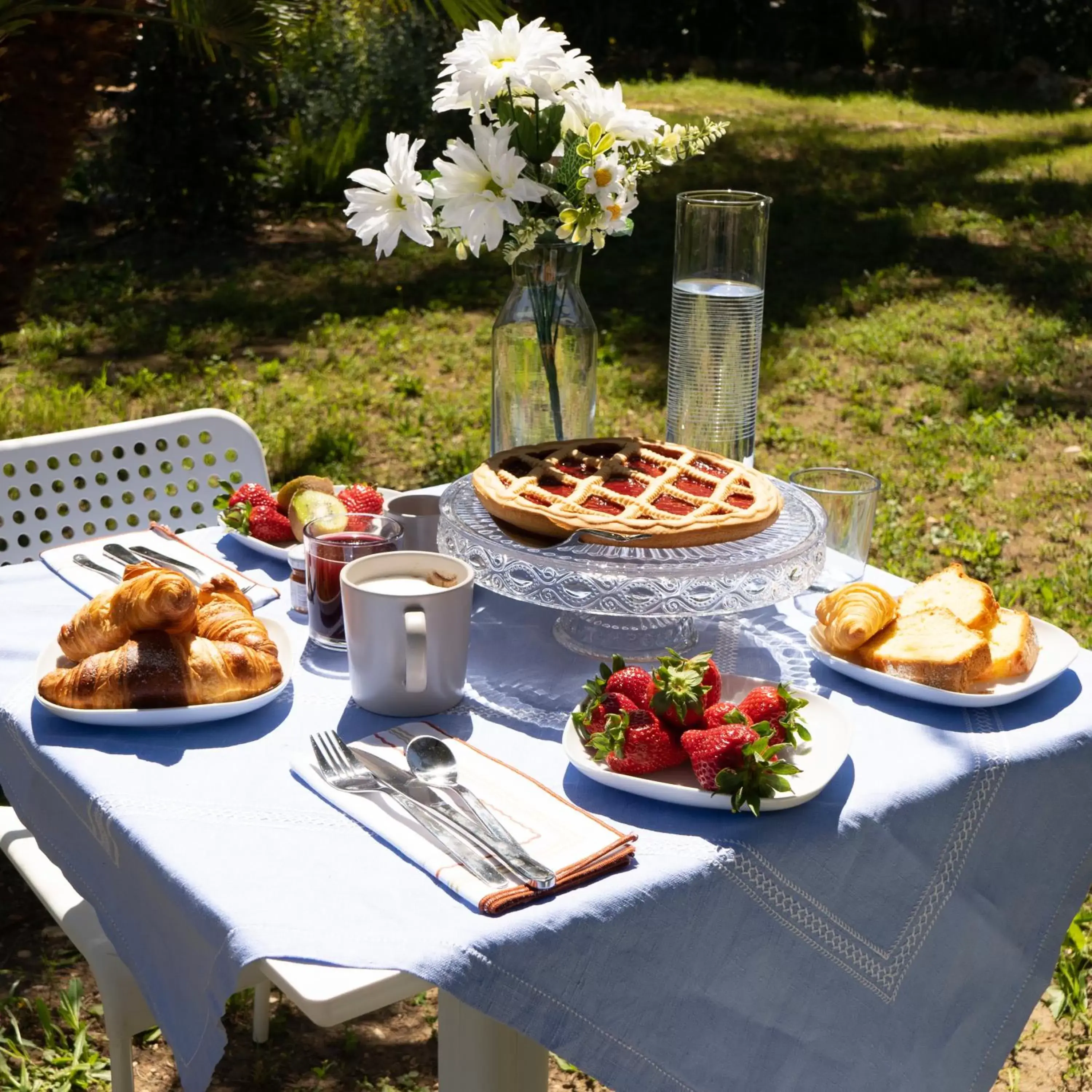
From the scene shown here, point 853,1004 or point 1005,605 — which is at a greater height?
point 853,1004

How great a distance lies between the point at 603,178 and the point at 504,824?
0.83 metres

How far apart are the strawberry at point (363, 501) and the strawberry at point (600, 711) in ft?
2.10

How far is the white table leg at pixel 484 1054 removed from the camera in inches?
54.5

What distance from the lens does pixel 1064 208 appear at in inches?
347

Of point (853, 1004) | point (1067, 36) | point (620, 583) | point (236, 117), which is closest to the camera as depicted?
point (853, 1004)

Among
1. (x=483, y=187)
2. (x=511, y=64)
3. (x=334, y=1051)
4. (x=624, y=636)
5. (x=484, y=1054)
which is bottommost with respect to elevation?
(x=334, y=1051)

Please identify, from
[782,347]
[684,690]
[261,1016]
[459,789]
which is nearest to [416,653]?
[459,789]

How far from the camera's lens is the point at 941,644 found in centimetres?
158

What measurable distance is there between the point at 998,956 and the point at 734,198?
1.10 metres

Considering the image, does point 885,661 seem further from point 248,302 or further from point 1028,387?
point 248,302

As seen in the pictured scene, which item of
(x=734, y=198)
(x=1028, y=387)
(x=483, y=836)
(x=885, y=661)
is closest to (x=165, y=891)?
(x=483, y=836)

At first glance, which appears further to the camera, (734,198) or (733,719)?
(734,198)

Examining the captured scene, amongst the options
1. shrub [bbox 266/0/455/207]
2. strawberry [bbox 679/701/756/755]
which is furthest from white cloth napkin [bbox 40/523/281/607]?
shrub [bbox 266/0/455/207]

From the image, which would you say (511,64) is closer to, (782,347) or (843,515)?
(843,515)
